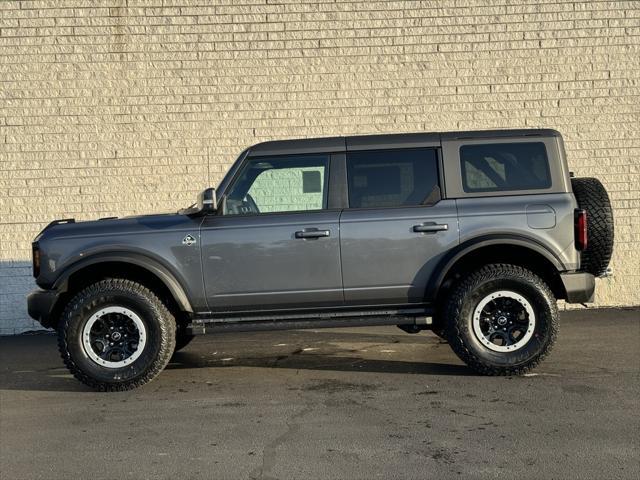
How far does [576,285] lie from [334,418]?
8.22ft

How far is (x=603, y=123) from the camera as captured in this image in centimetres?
1005

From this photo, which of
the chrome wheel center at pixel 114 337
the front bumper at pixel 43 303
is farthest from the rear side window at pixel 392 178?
the front bumper at pixel 43 303

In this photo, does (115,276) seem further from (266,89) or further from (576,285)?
(266,89)

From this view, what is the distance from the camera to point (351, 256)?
21.2 feet

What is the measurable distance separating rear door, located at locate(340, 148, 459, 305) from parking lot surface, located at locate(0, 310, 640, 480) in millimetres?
808

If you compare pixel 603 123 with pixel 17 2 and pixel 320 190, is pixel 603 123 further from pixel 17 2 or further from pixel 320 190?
pixel 17 2

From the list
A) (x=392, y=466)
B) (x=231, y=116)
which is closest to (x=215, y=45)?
(x=231, y=116)

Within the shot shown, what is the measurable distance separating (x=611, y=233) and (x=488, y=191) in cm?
112

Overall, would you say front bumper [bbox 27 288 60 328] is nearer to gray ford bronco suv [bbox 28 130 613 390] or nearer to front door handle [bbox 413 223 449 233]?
gray ford bronco suv [bbox 28 130 613 390]

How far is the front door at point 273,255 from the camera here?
6.45 m

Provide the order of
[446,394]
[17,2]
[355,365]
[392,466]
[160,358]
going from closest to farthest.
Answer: [392,466]
[446,394]
[160,358]
[355,365]
[17,2]

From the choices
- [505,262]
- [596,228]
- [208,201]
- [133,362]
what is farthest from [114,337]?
[596,228]

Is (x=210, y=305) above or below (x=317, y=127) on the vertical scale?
below

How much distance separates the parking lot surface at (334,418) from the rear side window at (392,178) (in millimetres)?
1559
